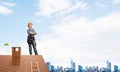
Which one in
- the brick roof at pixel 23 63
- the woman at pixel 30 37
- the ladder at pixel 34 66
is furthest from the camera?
the woman at pixel 30 37

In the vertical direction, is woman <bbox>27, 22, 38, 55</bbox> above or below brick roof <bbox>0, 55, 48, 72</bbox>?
above

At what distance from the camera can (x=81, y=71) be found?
75.7m

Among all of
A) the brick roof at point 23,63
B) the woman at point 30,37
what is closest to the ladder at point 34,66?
the brick roof at point 23,63

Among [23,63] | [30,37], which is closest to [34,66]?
[23,63]

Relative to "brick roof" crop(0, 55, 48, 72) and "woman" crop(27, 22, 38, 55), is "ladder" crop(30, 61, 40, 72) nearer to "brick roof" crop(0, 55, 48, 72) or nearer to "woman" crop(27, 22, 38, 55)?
"brick roof" crop(0, 55, 48, 72)

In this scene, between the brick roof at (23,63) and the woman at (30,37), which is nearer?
the brick roof at (23,63)

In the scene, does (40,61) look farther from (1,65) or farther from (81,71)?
(81,71)

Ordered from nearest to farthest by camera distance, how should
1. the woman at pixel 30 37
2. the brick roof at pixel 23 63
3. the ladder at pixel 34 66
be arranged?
the brick roof at pixel 23 63, the ladder at pixel 34 66, the woman at pixel 30 37

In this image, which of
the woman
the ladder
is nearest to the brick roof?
the ladder

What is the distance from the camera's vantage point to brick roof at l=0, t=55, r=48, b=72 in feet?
84.2

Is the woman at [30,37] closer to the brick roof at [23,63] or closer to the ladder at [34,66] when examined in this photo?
the brick roof at [23,63]

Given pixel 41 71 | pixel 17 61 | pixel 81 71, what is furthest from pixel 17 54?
pixel 81 71

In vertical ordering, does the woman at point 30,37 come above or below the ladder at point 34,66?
above

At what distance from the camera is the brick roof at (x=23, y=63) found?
25.7 metres
